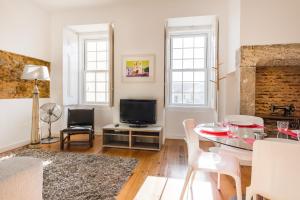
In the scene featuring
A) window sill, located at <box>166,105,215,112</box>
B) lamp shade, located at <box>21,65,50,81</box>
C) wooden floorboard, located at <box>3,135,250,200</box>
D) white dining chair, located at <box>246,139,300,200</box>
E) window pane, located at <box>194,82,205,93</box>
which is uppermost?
lamp shade, located at <box>21,65,50,81</box>

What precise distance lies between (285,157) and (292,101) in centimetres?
300

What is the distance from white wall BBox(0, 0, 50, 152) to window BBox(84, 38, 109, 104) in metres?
1.05

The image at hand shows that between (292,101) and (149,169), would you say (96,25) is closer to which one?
(149,169)

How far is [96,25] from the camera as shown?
4.40 metres

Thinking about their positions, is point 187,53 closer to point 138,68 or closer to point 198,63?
point 198,63

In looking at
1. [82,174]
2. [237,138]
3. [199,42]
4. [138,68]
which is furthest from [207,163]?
[199,42]

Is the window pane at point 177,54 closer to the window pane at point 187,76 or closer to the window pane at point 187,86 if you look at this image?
the window pane at point 187,76

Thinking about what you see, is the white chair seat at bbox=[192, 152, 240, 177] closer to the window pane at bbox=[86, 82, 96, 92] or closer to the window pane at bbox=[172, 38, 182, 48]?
the window pane at bbox=[172, 38, 182, 48]

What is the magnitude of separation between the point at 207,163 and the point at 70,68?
409cm

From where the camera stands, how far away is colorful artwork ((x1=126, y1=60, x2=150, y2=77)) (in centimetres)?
407

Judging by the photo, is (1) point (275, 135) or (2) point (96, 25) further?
(2) point (96, 25)

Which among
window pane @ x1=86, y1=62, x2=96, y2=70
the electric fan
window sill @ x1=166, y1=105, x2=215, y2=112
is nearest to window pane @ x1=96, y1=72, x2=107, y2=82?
window pane @ x1=86, y1=62, x2=96, y2=70

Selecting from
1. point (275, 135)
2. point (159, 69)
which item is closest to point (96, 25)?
point (159, 69)

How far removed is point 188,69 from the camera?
4.52 meters
